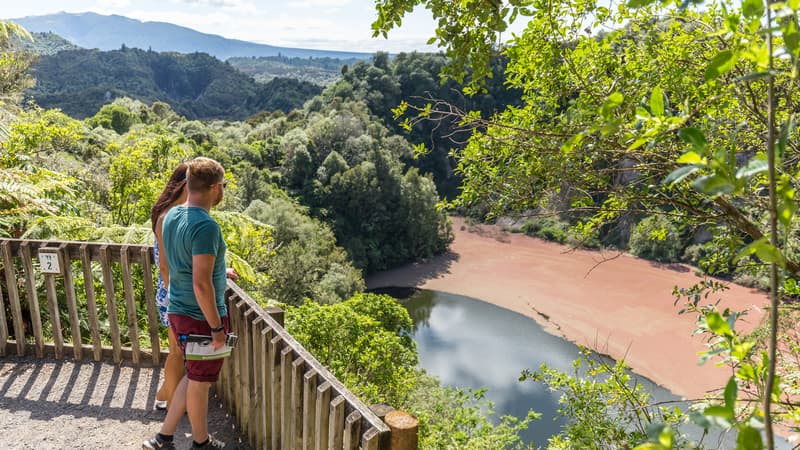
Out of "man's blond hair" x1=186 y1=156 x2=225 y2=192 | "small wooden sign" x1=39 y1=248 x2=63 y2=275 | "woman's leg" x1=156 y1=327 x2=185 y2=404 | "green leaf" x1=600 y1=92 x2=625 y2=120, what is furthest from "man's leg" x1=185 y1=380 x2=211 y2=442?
"green leaf" x1=600 y1=92 x2=625 y2=120

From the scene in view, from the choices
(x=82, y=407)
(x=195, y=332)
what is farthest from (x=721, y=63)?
(x=82, y=407)

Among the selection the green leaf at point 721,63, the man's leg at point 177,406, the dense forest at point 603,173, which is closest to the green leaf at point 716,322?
the dense forest at point 603,173

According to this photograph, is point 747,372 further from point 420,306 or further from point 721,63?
point 420,306

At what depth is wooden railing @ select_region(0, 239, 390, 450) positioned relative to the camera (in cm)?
187

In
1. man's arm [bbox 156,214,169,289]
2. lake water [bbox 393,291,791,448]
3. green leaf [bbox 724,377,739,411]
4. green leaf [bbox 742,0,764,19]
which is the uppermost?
green leaf [bbox 742,0,764,19]

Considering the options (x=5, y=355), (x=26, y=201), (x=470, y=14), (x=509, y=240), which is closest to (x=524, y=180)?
(x=470, y=14)

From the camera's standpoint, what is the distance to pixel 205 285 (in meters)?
2.15

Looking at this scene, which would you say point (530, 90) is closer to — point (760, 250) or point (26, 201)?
point (760, 250)

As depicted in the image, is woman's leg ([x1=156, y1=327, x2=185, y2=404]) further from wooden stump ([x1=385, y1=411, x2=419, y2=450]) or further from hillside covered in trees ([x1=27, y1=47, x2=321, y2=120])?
hillside covered in trees ([x1=27, y1=47, x2=321, y2=120])

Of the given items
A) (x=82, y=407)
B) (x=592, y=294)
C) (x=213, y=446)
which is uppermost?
(x=213, y=446)

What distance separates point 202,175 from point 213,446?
1.34 m

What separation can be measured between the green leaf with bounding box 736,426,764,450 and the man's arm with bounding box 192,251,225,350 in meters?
1.96

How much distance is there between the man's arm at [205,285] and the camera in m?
2.14

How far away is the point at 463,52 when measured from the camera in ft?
6.86
